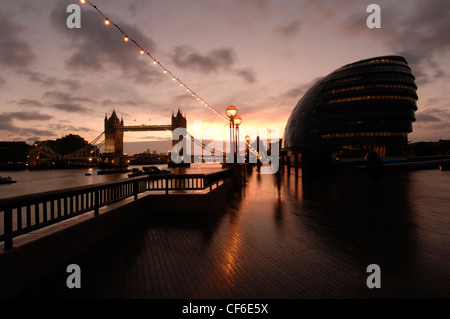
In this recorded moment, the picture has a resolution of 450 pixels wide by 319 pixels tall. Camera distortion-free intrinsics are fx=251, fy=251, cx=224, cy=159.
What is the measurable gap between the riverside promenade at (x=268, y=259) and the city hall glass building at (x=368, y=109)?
72.1 meters

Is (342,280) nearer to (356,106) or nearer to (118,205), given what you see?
(118,205)

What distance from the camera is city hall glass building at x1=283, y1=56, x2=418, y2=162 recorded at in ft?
249

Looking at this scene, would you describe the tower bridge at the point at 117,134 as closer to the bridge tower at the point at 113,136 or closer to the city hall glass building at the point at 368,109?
the bridge tower at the point at 113,136

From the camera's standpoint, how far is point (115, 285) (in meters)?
3.81

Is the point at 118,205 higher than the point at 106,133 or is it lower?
lower

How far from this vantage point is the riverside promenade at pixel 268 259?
3637mm

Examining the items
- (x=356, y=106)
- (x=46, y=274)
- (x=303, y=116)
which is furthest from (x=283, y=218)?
(x=303, y=116)

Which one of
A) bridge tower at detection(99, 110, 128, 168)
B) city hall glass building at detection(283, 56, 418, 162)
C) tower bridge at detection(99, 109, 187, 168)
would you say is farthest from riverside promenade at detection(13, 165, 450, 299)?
bridge tower at detection(99, 110, 128, 168)

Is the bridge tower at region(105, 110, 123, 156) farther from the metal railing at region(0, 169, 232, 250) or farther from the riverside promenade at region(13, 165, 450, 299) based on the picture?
the riverside promenade at region(13, 165, 450, 299)

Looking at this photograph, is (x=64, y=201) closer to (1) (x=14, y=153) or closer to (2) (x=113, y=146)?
(2) (x=113, y=146)

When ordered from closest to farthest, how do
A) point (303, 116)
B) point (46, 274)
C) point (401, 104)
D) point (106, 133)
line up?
point (46, 274) < point (401, 104) < point (303, 116) < point (106, 133)

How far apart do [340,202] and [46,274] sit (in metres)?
10.6

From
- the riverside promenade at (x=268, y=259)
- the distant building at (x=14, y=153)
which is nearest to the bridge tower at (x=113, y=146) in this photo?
the distant building at (x=14, y=153)
